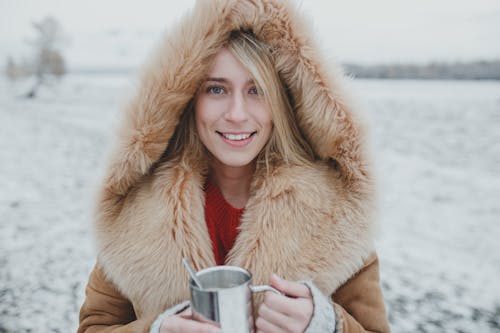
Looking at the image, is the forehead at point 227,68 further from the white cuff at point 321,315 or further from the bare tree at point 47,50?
the bare tree at point 47,50

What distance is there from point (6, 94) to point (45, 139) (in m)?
13.9

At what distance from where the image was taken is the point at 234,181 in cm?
166

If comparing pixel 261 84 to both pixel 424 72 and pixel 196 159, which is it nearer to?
pixel 196 159

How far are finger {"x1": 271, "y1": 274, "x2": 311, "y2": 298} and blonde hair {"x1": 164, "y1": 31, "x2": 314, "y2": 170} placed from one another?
50 cm

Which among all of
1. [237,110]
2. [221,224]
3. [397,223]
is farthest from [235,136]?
[397,223]

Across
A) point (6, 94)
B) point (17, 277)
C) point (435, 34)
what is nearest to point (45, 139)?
point (17, 277)

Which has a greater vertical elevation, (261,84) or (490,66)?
(490,66)

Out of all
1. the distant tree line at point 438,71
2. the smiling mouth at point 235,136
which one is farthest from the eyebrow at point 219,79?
the distant tree line at point 438,71

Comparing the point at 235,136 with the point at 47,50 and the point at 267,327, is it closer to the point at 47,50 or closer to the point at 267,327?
the point at 267,327

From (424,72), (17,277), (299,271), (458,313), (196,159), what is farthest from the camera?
(424,72)

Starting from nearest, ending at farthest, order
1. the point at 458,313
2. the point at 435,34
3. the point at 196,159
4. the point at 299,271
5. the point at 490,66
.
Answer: the point at 299,271
the point at 196,159
the point at 458,313
the point at 490,66
the point at 435,34

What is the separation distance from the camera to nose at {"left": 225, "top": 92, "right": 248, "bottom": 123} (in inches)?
53.2

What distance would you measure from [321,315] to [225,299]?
371 millimetres

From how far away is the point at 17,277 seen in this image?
3145 millimetres
